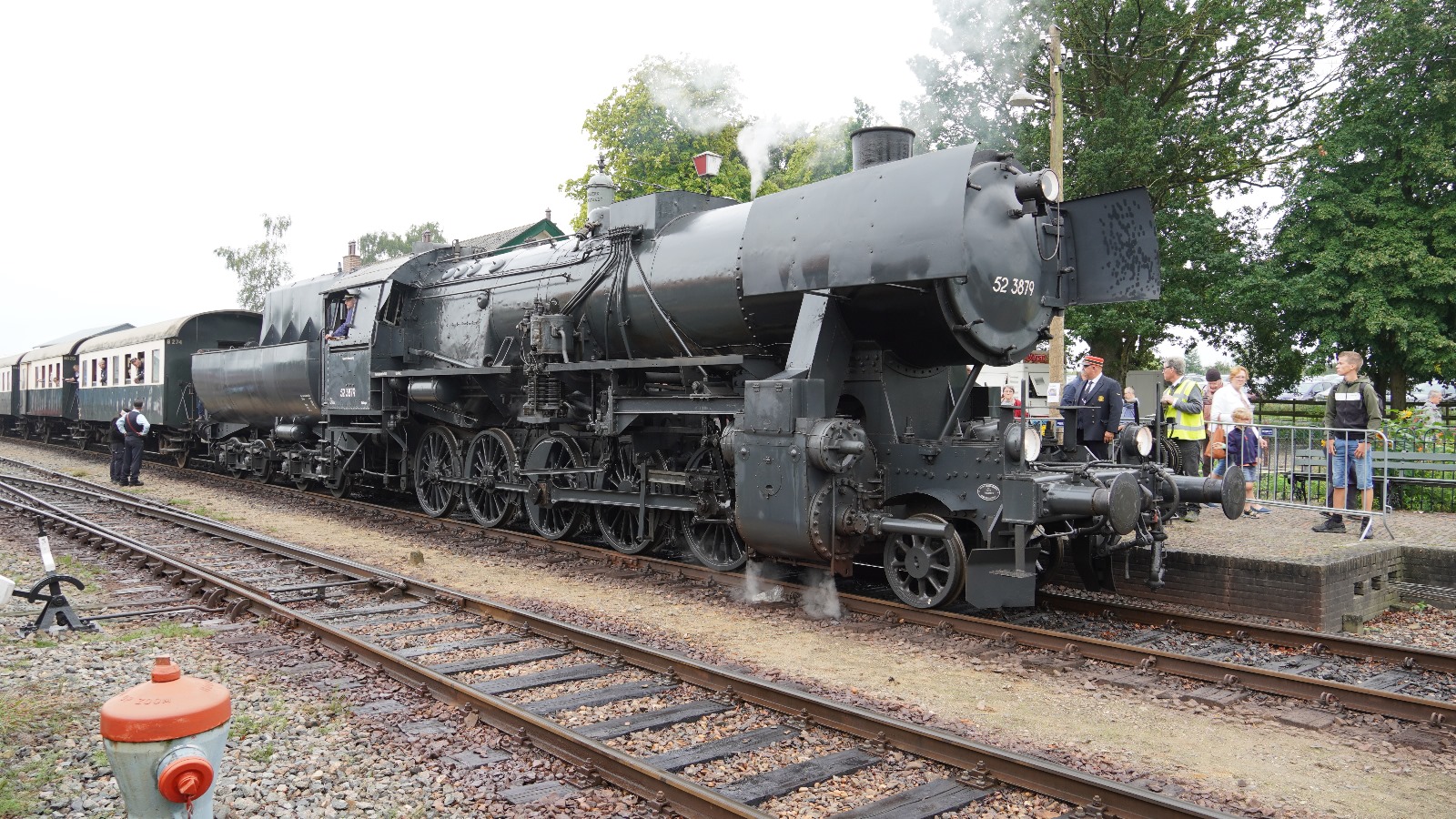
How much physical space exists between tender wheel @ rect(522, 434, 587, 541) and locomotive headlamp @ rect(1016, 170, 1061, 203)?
17.1 feet

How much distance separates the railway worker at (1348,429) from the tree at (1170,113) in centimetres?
1094

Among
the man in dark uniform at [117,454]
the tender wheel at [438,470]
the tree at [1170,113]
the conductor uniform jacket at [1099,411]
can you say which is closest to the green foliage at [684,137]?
the tree at [1170,113]

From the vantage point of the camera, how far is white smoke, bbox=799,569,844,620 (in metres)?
7.22

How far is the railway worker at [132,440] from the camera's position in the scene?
16.7 meters

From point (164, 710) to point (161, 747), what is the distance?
0.34ft

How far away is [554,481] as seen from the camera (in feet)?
33.6

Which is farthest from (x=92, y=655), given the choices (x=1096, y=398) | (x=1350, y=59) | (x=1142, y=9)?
(x=1350, y=59)

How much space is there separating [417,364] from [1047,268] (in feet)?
28.5

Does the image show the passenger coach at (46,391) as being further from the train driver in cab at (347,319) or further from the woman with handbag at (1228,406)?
the woman with handbag at (1228,406)

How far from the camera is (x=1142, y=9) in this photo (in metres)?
21.3

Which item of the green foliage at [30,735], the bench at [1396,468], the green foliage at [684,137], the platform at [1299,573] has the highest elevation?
the green foliage at [684,137]

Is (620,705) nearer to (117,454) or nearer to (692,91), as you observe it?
(117,454)

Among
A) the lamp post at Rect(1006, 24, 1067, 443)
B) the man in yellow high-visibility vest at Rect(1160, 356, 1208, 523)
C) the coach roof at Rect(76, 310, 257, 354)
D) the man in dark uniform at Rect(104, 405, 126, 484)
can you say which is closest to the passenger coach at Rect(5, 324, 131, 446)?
the coach roof at Rect(76, 310, 257, 354)

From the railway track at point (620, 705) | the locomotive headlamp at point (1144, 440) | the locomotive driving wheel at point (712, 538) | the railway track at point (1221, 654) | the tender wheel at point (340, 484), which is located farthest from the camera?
the tender wheel at point (340, 484)
